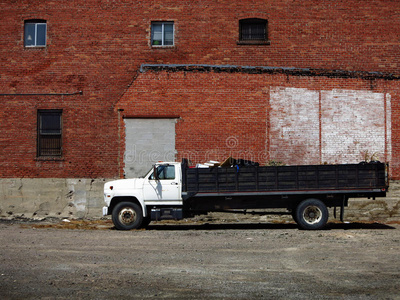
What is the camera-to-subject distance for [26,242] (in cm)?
1250

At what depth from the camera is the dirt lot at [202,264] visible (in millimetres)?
7176

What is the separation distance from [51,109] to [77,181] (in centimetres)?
294

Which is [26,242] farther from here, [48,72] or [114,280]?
[48,72]

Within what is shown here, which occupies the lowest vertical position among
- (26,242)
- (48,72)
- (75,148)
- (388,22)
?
(26,242)

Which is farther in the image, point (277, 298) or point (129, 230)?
point (129, 230)

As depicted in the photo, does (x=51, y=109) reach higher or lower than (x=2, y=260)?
higher

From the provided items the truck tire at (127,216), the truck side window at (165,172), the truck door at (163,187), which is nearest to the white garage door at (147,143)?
the truck side window at (165,172)

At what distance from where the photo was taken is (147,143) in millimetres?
19391

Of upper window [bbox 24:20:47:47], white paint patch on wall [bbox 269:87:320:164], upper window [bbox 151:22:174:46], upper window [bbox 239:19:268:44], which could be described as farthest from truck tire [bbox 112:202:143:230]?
upper window [bbox 24:20:47:47]

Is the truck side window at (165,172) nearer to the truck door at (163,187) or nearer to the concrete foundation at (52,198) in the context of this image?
the truck door at (163,187)

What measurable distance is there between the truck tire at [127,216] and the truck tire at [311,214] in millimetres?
4521

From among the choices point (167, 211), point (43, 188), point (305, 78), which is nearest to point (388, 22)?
point (305, 78)

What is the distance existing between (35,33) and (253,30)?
8.39 metres

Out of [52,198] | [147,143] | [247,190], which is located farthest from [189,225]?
[52,198]
